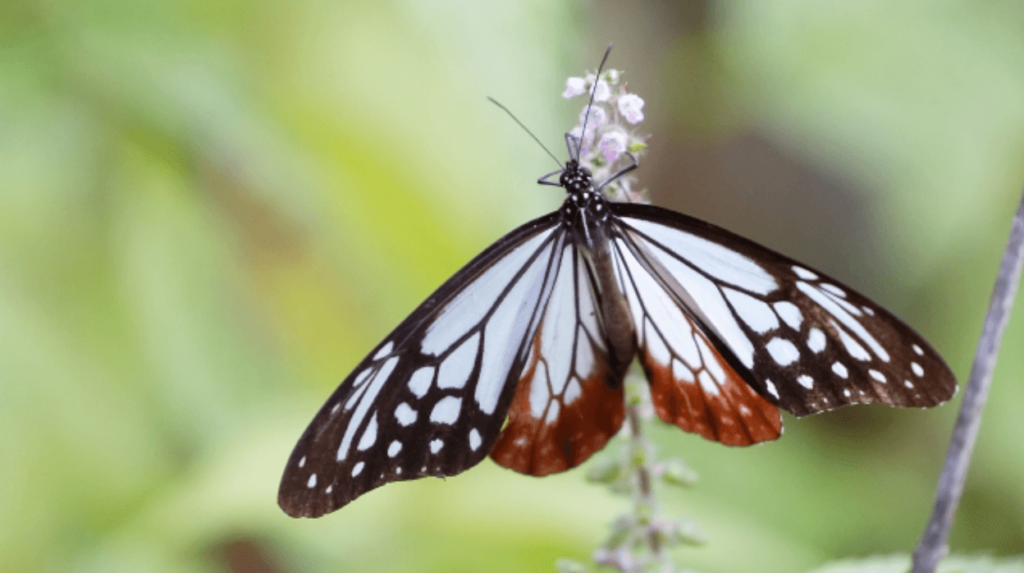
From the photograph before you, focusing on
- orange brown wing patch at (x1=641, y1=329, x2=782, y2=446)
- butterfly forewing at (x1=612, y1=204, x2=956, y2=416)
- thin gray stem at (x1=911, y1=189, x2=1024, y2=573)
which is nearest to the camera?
thin gray stem at (x1=911, y1=189, x2=1024, y2=573)

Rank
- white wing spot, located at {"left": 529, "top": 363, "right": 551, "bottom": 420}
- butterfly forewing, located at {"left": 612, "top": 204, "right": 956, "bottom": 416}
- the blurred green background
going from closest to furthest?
butterfly forewing, located at {"left": 612, "top": 204, "right": 956, "bottom": 416}, white wing spot, located at {"left": 529, "top": 363, "right": 551, "bottom": 420}, the blurred green background

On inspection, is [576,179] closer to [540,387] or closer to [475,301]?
[475,301]

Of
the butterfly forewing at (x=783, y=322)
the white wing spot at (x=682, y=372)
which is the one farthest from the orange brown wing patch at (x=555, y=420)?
the butterfly forewing at (x=783, y=322)

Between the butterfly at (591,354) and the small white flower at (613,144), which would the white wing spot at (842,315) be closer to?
the butterfly at (591,354)

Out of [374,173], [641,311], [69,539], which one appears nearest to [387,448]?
[641,311]

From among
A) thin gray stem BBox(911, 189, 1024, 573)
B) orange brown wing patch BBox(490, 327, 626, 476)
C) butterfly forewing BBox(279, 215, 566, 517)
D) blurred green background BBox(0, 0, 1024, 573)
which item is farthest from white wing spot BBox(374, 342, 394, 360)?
blurred green background BBox(0, 0, 1024, 573)

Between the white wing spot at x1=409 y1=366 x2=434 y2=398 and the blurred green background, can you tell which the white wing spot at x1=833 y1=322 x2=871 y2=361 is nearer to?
the white wing spot at x1=409 y1=366 x2=434 y2=398
